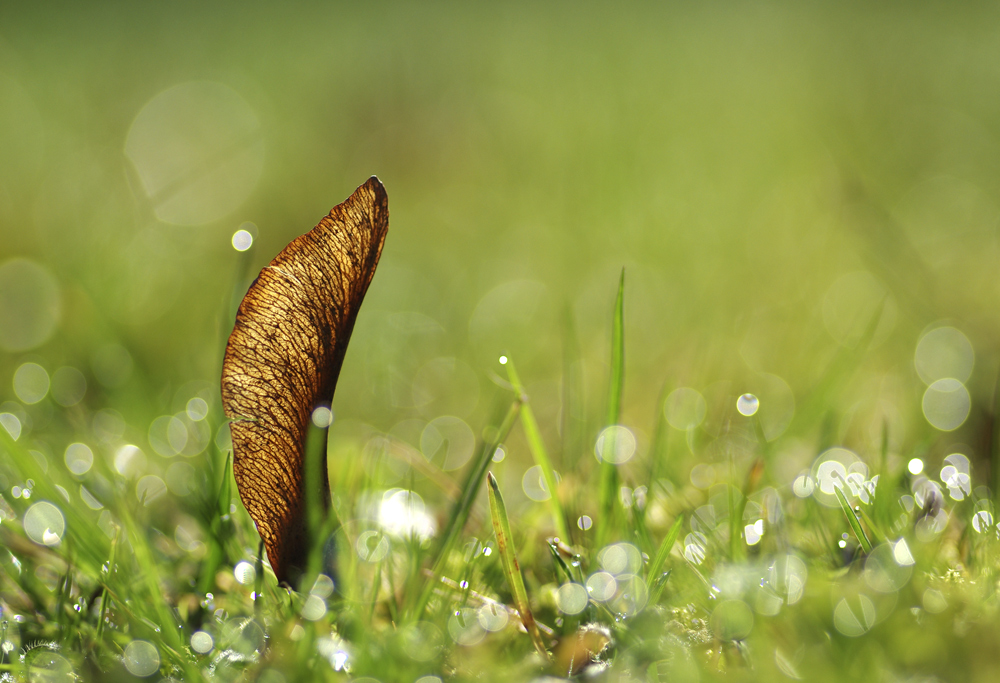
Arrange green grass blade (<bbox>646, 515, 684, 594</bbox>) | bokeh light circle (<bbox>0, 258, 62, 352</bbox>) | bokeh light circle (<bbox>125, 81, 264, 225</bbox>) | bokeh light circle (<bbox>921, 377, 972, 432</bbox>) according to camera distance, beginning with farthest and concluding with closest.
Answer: bokeh light circle (<bbox>125, 81, 264, 225</bbox>) → bokeh light circle (<bbox>0, 258, 62, 352</bbox>) → bokeh light circle (<bbox>921, 377, 972, 432</bbox>) → green grass blade (<bbox>646, 515, 684, 594</bbox>)

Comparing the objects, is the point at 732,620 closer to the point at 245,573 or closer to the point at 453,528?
the point at 453,528

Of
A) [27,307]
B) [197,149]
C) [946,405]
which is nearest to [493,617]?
[946,405]

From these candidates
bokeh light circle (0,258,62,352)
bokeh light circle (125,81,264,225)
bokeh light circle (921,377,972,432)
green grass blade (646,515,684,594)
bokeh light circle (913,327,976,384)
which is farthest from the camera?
bokeh light circle (125,81,264,225)

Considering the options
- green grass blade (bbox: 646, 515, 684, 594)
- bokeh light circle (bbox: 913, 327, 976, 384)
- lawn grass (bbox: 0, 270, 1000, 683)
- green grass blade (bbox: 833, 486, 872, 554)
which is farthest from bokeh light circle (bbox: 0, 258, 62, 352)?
bokeh light circle (bbox: 913, 327, 976, 384)

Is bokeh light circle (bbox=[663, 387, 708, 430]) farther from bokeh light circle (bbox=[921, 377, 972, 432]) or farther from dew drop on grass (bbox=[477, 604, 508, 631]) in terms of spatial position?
dew drop on grass (bbox=[477, 604, 508, 631])

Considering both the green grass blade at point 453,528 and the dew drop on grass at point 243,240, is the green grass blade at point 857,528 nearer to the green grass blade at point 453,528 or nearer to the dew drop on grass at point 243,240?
the green grass blade at point 453,528

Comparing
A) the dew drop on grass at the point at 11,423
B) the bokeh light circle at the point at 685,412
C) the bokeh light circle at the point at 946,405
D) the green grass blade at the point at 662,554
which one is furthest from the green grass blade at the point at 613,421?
the dew drop on grass at the point at 11,423
